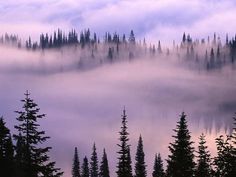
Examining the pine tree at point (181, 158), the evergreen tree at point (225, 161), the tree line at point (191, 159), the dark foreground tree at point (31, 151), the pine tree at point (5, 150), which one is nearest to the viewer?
the evergreen tree at point (225, 161)

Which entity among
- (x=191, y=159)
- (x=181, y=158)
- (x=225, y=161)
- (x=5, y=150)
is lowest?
(x=191, y=159)

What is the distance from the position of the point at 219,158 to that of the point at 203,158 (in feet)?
46.0

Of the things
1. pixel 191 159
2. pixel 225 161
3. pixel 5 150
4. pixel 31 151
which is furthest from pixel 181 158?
pixel 5 150

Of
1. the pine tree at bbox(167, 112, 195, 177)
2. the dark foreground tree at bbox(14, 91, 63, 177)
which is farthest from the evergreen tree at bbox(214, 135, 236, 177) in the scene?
the dark foreground tree at bbox(14, 91, 63, 177)

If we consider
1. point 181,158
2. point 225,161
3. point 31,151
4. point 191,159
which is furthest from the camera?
point 191,159

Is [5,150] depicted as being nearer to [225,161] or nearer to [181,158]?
[181,158]

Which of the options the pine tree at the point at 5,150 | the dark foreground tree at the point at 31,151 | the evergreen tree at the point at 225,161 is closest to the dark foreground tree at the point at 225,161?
the evergreen tree at the point at 225,161

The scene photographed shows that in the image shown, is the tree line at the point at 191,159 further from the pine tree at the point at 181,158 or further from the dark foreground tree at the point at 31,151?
the dark foreground tree at the point at 31,151

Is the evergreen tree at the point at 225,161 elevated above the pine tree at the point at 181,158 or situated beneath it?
elevated above

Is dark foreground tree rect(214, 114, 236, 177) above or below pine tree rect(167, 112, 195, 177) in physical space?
above

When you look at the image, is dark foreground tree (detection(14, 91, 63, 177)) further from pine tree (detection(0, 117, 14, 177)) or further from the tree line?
the tree line

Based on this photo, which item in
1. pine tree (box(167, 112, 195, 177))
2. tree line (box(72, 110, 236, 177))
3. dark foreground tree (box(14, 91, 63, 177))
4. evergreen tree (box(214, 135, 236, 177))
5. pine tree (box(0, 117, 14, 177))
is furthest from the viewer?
pine tree (box(167, 112, 195, 177))

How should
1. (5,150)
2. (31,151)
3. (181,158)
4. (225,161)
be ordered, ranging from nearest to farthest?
(225,161) < (31,151) < (5,150) < (181,158)

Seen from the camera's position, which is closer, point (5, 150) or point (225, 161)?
point (225, 161)
